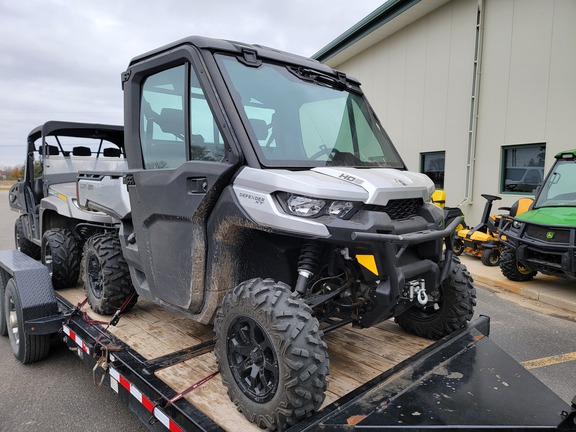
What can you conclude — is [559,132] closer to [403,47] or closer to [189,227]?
[403,47]

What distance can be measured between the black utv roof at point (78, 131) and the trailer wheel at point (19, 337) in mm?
3143

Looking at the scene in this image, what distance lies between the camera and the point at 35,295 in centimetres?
384

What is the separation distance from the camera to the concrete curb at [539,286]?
21.2 ft

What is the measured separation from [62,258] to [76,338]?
1.68 metres

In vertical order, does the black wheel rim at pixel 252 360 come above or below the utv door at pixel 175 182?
below

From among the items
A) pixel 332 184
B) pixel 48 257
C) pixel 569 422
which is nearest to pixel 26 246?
pixel 48 257

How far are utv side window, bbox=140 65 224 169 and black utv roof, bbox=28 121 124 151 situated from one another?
407 centimetres

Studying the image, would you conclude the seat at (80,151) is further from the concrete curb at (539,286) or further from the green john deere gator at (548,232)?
the concrete curb at (539,286)

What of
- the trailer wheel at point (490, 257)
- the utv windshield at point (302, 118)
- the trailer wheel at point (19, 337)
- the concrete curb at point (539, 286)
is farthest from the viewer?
the trailer wheel at point (490, 257)

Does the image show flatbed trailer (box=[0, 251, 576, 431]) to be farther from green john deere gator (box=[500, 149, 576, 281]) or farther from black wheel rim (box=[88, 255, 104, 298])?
green john deere gator (box=[500, 149, 576, 281])

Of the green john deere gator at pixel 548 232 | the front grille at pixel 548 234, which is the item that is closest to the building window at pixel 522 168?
the green john deere gator at pixel 548 232

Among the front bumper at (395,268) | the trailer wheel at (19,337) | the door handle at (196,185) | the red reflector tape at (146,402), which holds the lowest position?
the trailer wheel at (19,337)

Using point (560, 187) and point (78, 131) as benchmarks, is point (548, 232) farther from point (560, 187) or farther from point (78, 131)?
point (78, 131)

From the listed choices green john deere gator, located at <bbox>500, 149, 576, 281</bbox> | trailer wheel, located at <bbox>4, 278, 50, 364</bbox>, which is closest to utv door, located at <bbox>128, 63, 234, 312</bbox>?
trailer wheel, located at <bbox>4, 278, 50, 364</bbox>
